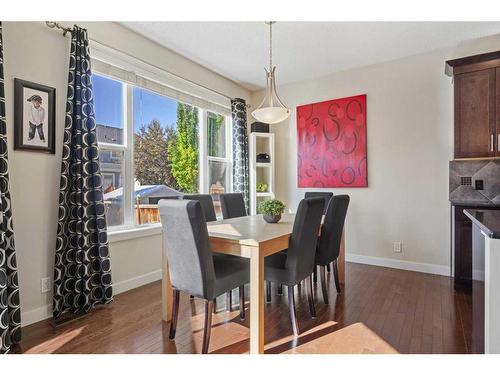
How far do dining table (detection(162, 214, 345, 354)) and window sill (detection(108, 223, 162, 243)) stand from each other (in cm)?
85

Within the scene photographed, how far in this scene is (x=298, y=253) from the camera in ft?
6.91

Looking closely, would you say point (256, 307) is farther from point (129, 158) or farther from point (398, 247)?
point (398, 247)

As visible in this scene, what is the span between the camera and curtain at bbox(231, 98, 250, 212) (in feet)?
14.8

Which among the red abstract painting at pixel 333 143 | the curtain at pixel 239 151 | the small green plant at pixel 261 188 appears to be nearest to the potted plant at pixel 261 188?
the small green plant at pixel 261 188

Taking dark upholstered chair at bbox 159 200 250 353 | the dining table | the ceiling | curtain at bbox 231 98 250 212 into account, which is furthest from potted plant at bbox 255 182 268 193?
dark upholstered chair at bbox 159 200 250 353

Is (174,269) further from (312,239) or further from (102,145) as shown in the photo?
(102,145)

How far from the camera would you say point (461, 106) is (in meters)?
3.13

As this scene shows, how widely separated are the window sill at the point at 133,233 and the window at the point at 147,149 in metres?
0.09

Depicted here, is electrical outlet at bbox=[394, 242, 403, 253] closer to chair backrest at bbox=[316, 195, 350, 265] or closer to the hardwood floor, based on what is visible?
the hardwood floor

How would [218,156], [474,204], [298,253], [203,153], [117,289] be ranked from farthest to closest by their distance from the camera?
1. [218,156]
2. [203,153]
3. [474,204]
4. [117,289]
5. [298,253]

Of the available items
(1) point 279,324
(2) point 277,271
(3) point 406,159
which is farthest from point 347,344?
(3) point 406,159

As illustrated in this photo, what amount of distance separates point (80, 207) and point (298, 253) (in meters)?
1.85

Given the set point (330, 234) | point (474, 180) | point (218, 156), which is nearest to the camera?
point (330, 234)
